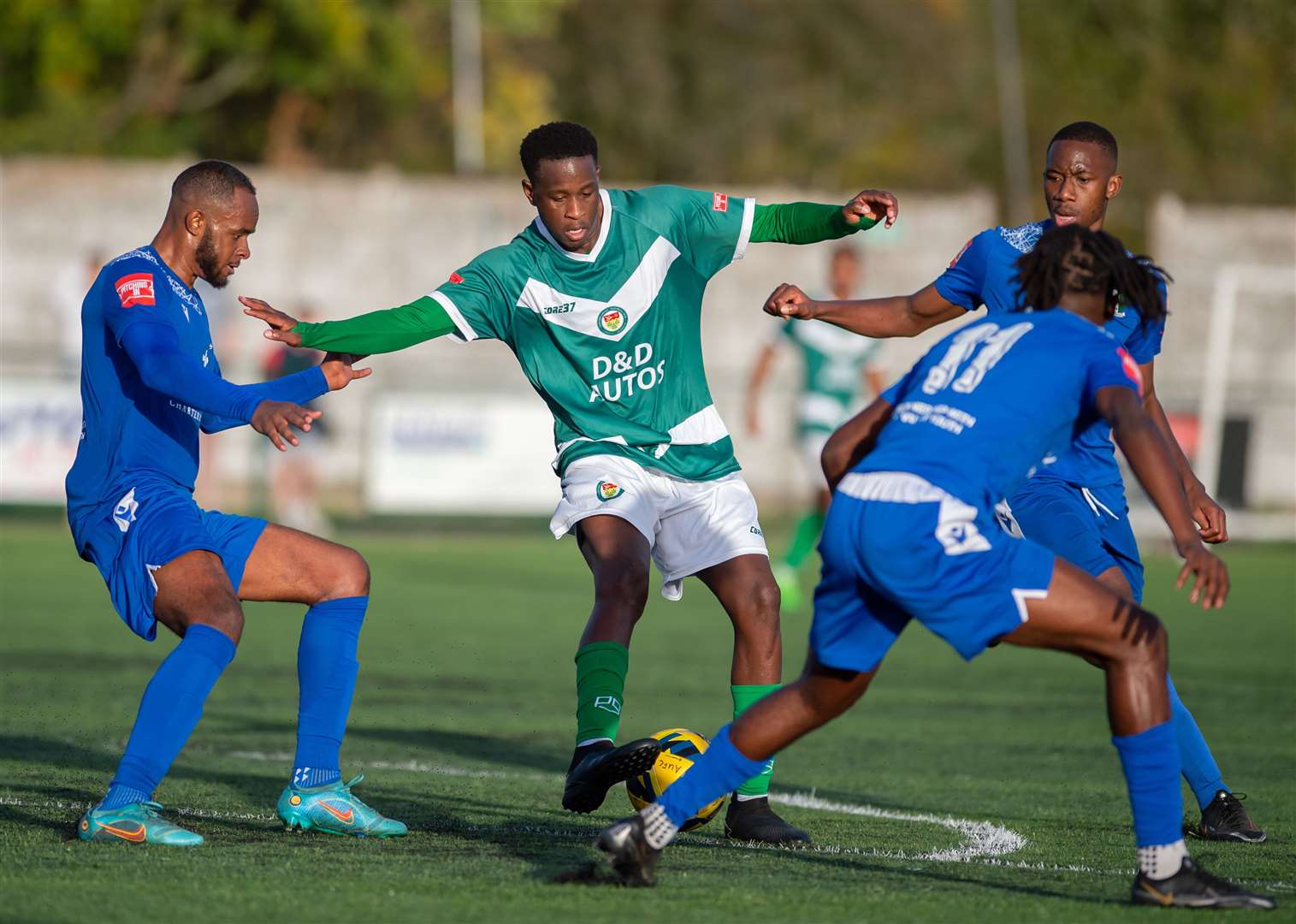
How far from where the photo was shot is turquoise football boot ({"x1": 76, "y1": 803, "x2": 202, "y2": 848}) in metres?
5.52

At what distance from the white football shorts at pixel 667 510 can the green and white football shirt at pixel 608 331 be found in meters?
0.06

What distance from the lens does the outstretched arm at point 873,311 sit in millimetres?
6160

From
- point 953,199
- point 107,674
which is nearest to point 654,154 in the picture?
point 953,199

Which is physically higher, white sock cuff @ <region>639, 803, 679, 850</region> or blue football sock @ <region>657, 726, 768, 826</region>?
blue football sock @ <region>657, 726, 768, 826</region>

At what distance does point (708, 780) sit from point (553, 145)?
2.39m

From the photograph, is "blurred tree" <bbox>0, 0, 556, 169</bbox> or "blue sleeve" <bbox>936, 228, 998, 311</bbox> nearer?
"blue sleeve" <bbox>936, 228, 998, 311</bbox>

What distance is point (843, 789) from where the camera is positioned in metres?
7.33

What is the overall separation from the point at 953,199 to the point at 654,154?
49.2 feet

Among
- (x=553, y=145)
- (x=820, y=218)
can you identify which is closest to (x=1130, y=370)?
(x=820, y=218)

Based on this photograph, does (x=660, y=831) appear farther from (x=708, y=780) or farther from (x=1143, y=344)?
(x=1143, y=344)

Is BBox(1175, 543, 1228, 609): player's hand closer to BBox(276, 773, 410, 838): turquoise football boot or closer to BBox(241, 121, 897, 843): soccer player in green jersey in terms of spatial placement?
BBox(241, 121, 897, 843): soccer player in green jersey

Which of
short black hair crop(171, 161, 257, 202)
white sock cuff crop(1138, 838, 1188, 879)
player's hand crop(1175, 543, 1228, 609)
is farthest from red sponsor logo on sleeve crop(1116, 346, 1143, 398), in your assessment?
short black hair crop(171, 161, 257, 202)

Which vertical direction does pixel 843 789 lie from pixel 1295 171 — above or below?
below

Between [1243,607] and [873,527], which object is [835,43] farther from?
[873,527]
